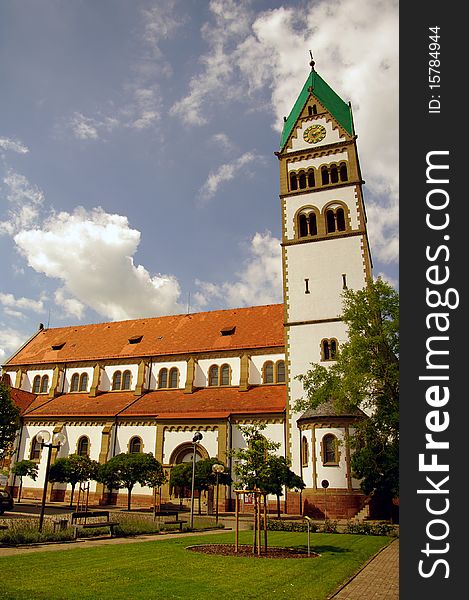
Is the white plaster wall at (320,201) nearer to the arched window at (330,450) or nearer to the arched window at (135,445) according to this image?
the arched window at (330,450)

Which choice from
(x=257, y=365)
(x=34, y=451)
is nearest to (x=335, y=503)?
(x=257, y=365)

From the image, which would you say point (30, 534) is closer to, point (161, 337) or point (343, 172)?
point (161, 337)

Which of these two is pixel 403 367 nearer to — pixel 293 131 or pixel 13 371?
pixel 293 131

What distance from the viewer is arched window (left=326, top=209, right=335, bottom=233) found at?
134 feet

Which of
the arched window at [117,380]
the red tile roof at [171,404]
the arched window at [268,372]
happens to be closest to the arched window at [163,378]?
the red tile roof at [171,404]

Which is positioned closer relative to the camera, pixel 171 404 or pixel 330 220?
pixel 330 220

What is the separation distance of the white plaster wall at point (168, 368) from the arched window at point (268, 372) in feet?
25.5

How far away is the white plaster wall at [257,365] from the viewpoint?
42000mm

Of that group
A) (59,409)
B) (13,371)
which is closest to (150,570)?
(59,409)

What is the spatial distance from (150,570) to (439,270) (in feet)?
34.2

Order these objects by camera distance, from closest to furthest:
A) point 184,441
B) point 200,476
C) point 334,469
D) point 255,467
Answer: point 255,467
point 334,469
point 200,476
point 184,441

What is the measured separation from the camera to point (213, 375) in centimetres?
4416

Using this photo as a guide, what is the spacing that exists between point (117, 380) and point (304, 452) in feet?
72.1

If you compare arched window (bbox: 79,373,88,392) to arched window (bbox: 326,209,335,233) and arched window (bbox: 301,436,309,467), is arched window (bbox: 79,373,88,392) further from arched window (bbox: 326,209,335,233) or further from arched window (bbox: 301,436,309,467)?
arched window (bbox: 326,209,335,233)
